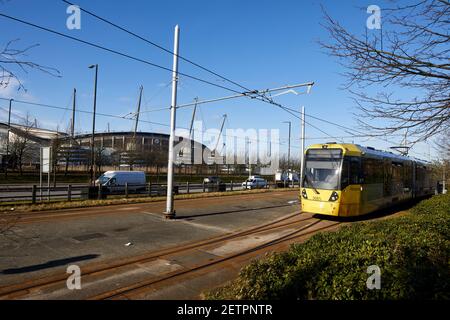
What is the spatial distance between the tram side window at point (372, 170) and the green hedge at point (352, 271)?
905cm

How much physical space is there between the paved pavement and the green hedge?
11.7 ft

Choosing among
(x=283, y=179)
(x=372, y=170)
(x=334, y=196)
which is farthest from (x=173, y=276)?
(x=283, y=179)

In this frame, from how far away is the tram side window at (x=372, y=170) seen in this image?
1577 cm

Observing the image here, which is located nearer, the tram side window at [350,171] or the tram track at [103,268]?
the tram track at [103,268]

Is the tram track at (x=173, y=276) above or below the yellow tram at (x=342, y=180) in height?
below

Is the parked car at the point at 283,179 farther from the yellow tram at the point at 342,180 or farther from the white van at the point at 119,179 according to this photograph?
the yellow tram at the point at 342,180

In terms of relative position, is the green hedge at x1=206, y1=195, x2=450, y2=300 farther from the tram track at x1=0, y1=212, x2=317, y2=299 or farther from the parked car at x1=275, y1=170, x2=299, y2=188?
the parked car at x1=275, y1=170, x2=299, y2=188

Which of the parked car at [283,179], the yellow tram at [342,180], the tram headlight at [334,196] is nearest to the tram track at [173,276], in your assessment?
the tram headlight at [334,196]

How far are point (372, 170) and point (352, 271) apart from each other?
1281cm

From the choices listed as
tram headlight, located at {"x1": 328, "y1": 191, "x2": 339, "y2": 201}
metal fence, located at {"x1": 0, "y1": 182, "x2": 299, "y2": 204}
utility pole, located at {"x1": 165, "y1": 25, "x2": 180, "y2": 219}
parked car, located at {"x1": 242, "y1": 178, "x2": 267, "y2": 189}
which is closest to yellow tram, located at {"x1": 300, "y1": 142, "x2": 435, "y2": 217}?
tram headlight, located at {"x1": 328, "y1": 191, "x2": 339, "y2": 201}

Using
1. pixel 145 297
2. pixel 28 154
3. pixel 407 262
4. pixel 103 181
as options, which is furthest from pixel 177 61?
pixel 28 154

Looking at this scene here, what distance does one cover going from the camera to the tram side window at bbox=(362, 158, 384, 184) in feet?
51.7

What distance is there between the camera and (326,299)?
4309 millimetres

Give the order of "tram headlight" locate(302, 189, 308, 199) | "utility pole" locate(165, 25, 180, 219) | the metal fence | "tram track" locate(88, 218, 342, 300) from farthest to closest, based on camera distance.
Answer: the metal fence, "tram headlight" locate(302, 189, 308, 199), "utility pole" locate(165, 25, 180, 219), "tram track" locate(88, 218, 342, 300)
